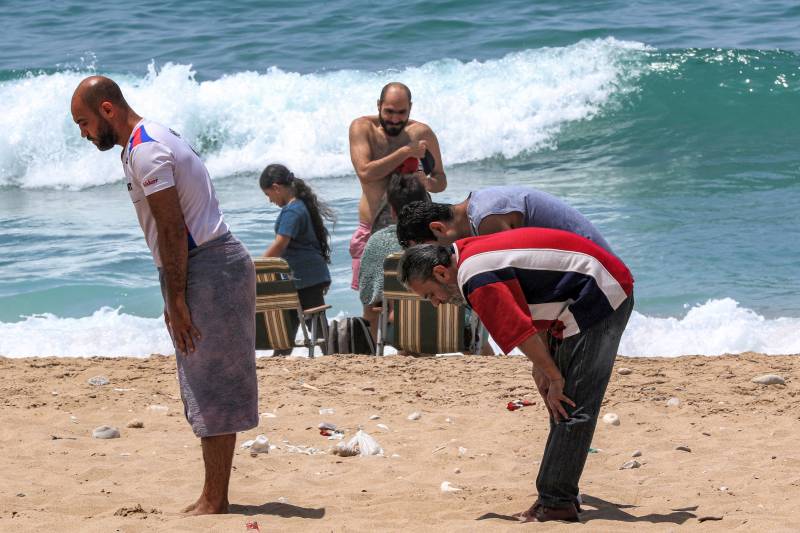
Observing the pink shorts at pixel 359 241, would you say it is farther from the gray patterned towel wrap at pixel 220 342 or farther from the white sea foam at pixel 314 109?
the white sea foam at pixel 314 109

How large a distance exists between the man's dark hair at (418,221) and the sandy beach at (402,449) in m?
1.05

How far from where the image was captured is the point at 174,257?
13.8ft

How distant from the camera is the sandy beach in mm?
4535

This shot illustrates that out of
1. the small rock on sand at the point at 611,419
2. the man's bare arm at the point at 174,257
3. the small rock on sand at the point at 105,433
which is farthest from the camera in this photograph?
the small rock on sand at the point at 611,419

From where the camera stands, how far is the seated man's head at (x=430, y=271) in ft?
13.1

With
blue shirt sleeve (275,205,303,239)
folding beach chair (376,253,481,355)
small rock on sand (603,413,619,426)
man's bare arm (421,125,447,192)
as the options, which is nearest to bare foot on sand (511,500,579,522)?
small rock on sand (603,413,619,426)

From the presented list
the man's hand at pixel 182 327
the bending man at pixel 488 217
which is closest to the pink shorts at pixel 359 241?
the bending man at pixel 488 217

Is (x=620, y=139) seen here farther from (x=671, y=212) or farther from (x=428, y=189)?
(x=428, y=189)

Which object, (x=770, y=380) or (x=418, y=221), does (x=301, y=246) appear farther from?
(x=418, y=221)

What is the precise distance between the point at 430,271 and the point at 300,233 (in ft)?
13.3

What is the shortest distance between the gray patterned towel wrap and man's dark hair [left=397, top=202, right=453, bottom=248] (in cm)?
57

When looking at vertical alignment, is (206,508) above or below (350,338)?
above

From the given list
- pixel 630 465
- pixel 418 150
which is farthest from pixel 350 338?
pixel 630 465

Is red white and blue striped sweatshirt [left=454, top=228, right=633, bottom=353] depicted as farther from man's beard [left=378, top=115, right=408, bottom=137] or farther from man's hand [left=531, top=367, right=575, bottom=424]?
man's beard [left=378, top=115, right=408, bottom=137]
